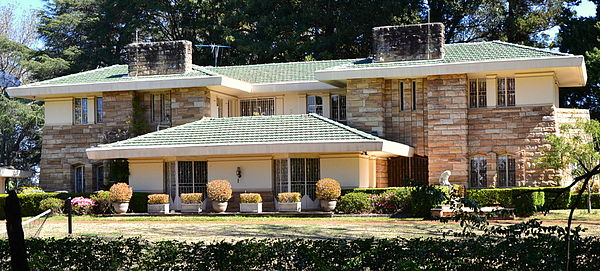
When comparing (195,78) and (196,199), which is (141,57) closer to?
(195,78)

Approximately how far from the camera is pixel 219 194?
28203mm

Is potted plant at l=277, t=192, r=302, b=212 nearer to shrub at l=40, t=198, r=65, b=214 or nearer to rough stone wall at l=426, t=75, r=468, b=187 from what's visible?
rough stone wall at l=426, t=75, r=468, b=187

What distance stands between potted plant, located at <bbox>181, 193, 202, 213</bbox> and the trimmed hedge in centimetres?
1626

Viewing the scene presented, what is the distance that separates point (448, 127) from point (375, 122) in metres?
2.67

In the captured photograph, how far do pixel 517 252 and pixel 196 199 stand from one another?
1935 centimetres

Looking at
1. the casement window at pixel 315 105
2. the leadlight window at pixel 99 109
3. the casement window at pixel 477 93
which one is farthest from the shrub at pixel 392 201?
the leadlight window at pixel 99 109

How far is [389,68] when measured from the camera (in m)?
30.3

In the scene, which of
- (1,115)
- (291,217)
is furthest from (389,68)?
(1,115)

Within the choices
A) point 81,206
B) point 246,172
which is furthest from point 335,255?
point 81,206

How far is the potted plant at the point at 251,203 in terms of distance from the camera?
28.0 meters

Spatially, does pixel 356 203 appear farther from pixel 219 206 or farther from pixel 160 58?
pixel 160 58

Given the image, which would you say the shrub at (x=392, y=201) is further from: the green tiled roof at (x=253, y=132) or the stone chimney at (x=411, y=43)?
the stone chimney at (x=411, y=43)

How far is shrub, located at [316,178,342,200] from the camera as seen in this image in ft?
89.2

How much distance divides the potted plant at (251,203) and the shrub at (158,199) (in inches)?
107
